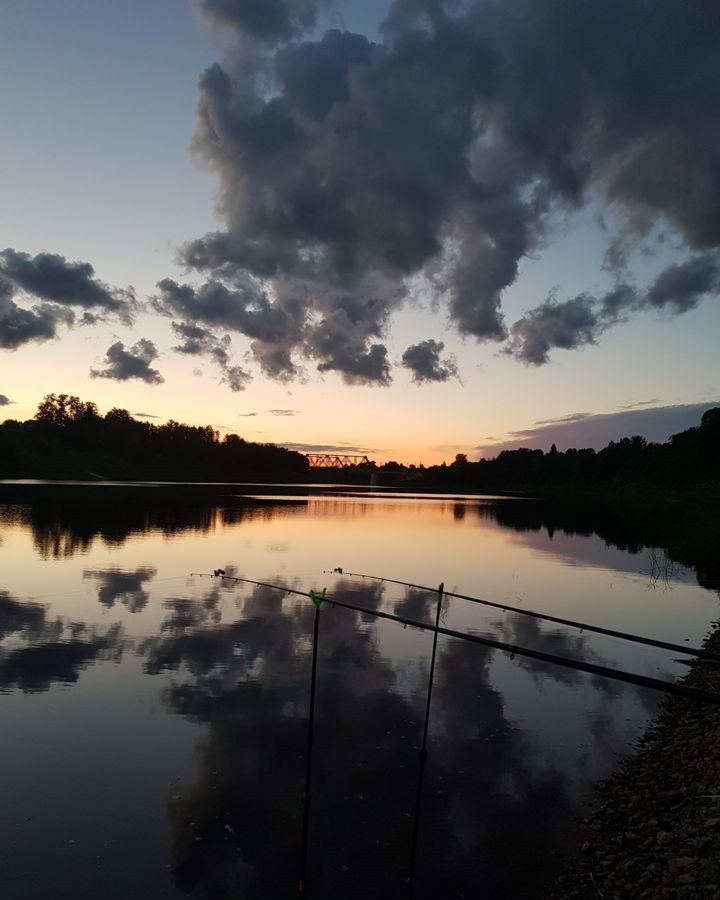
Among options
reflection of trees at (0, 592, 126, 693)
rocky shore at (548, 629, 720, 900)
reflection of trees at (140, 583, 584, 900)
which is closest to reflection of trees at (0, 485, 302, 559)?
reflection of trees at (0, 592, 126, 693)

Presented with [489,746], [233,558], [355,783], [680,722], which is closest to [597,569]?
[233,558]

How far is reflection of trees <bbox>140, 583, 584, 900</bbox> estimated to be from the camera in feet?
28.2

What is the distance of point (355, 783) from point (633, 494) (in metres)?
173

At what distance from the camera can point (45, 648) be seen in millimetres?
18281

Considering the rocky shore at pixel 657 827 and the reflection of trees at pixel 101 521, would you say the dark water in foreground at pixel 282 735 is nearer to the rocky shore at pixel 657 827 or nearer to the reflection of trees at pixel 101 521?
the rocky shore at pixel 657 827

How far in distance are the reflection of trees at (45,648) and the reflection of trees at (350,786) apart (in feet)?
5.88

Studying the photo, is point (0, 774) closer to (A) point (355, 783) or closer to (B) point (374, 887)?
(A) point (355, 783)

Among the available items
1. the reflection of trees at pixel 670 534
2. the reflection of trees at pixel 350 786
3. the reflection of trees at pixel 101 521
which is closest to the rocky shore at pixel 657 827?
the reflection of trees at pixel 350 786

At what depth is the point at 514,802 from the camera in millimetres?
10461

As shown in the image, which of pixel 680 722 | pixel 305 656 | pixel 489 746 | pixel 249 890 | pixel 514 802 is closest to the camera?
pixel 249 890

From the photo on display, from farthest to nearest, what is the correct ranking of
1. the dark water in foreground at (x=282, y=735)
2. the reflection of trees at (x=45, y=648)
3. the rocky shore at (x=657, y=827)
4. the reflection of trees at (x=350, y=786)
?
the reflection of trees at (x=45, y=648)
the dark water in foreground at (x=282, y=735)
the reflection of trees at (x=350, y=786)
the rocky shore at (x=657, y=827)

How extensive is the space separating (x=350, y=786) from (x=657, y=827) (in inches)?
198

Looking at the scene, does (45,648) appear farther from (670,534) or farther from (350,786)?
(670,534)

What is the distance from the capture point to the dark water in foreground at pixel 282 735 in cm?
873
